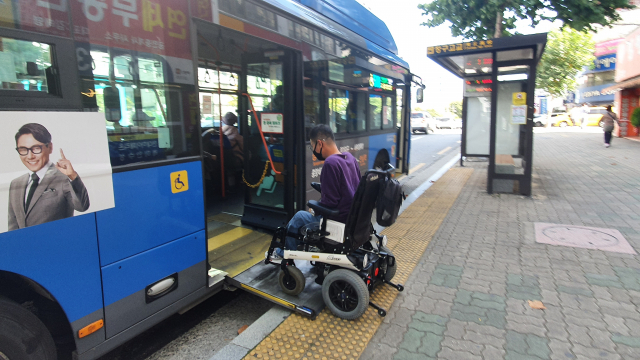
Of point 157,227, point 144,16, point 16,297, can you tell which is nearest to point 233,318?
point 157,227

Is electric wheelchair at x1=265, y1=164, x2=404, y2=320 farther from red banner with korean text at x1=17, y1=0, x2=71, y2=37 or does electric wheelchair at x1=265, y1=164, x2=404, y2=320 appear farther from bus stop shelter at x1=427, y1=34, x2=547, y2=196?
bus stop shelter at x1=427, y1=34, x2=547, y2=196

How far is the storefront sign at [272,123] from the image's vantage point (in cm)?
477

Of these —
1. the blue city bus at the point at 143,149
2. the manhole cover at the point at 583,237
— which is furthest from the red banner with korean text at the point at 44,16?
the manhole cover at the point at 583,237

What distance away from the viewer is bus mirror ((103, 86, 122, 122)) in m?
2.46

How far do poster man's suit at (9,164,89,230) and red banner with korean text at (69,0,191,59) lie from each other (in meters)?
0.85

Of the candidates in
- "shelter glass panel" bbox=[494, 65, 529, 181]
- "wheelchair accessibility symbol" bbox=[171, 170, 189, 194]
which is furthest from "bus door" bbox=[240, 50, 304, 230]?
"shelter glass panel" bbox=[494, 65, 529, 181]

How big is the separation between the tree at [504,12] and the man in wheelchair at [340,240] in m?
7.84

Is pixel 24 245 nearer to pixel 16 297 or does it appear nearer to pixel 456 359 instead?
pixel 16 297

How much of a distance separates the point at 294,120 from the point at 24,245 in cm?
307

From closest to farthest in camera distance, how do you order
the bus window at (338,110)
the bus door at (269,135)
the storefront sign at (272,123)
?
the bus door at (269,135)
the storefront sign at (272,123)
the bus window at (338,110)

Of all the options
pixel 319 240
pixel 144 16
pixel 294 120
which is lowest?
pixel 319 240

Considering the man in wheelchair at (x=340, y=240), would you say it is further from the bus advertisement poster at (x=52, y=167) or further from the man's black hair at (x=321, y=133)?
the bus advertisement poster at (x=52, y=167)

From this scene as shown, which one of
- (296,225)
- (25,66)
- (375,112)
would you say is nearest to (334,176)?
(296,225)

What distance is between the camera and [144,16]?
2688 mm
